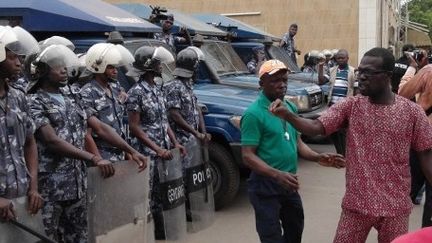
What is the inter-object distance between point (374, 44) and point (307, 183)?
53.7 feet

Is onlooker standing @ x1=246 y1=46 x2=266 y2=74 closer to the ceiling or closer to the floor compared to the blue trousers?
closer to the ceiling

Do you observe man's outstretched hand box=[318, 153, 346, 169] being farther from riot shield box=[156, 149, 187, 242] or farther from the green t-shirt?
riot shield box=[156, 149, 187, 242]

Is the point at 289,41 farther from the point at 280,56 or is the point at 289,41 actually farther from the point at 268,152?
the point at 268,152

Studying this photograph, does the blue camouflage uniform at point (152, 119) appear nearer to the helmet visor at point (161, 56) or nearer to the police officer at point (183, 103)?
the helmet visor at point (161, 56)

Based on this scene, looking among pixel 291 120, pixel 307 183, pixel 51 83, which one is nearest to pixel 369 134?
pixel 291 120

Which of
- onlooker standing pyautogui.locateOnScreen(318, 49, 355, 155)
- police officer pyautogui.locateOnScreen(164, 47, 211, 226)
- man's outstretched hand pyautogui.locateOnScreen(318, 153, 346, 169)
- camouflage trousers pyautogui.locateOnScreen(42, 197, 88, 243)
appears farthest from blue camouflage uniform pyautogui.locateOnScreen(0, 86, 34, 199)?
onlooker standing pyautogui.locateOnScreen(318, 49, 355, 155)

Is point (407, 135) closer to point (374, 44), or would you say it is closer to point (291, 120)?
point (291, 120)

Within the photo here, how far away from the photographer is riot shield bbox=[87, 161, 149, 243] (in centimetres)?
356

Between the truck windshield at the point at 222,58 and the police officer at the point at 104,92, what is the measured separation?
3.49 m

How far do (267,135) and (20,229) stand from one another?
1.49m

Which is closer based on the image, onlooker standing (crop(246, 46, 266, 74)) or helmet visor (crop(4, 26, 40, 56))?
helmet visor (crop(4, 26, 40, 56))

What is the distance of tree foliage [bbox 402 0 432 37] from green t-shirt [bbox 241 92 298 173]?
150 ft

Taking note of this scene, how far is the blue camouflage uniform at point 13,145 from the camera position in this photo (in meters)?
3.09

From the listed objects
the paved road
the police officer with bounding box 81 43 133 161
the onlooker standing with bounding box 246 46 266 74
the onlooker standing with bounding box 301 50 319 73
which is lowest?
the paved road
